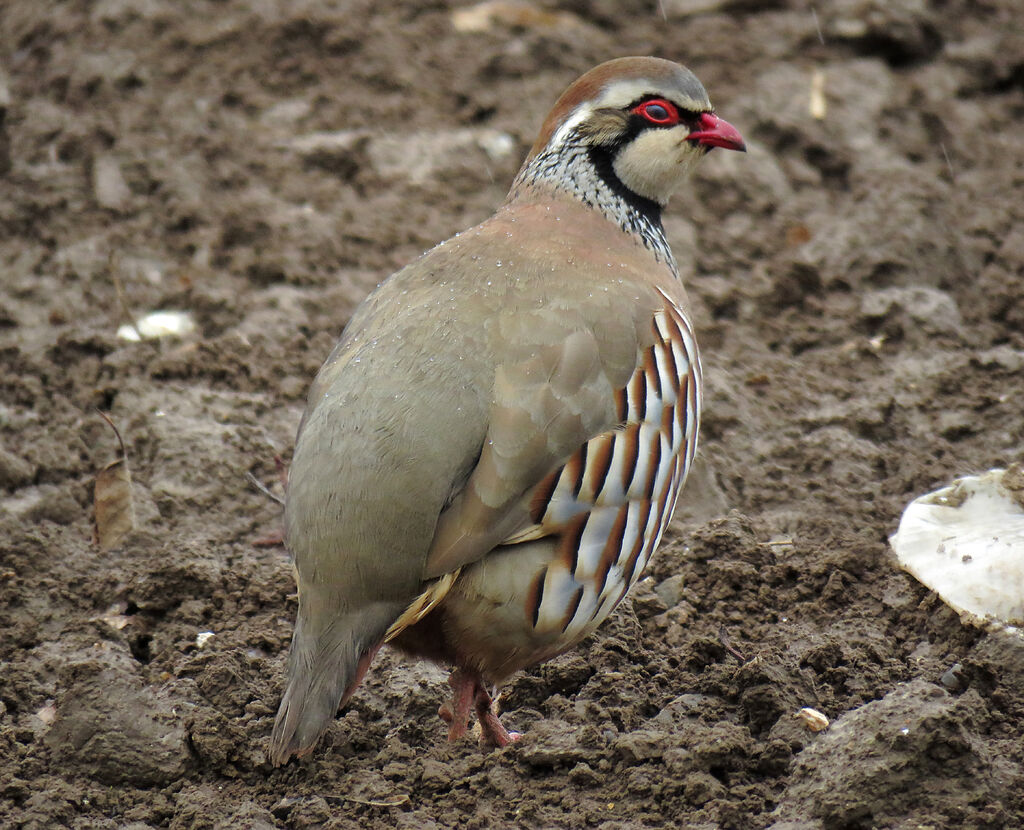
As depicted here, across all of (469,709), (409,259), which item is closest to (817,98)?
(409,259)

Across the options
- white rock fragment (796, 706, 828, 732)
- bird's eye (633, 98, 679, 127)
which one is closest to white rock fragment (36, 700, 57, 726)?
white rock fragment (796, 706, 828, 732)

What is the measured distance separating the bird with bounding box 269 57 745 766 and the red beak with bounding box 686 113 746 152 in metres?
0.55

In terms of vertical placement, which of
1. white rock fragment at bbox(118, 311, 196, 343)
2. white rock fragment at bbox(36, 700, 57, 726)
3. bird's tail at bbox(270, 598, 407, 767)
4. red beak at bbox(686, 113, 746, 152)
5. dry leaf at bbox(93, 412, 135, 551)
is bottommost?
white rock fragment at bbox(118, 311, 196, 343)

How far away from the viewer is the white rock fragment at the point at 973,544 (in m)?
3.63

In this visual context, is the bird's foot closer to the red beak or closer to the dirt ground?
the dirt ground

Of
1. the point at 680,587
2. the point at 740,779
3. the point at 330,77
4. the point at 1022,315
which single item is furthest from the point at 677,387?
the point at 330,77

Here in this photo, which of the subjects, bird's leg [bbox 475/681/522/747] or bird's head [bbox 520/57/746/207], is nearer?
bird's leg [bbox 475/681/522/747]

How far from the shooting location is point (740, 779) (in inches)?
130

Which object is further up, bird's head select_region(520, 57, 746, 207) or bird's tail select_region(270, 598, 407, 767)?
bird's head select_region(520, 57, 746, 207)

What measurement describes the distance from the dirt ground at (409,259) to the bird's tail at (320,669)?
207mm

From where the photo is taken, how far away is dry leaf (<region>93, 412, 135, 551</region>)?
4387mm

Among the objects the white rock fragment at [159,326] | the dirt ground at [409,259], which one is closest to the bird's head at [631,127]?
the dirt ground at [409,259]

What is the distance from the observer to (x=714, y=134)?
13.9ft

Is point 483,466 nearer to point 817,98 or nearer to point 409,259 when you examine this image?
point 409,259
